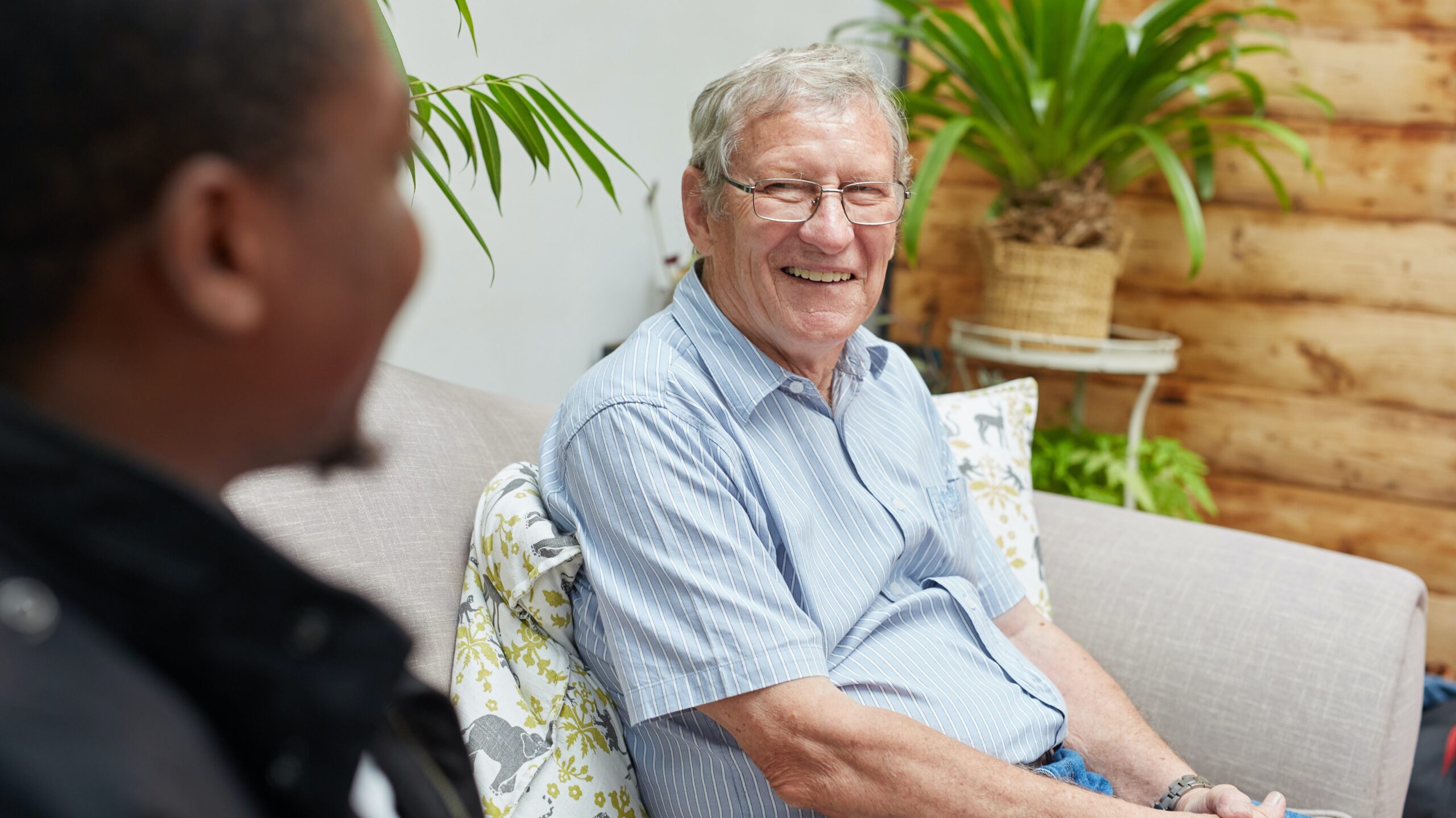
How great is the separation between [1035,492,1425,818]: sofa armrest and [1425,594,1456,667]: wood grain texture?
1.37 meters

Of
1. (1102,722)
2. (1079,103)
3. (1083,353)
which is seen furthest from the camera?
(1083,353)

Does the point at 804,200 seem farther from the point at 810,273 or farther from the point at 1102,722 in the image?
the point at 1102,722

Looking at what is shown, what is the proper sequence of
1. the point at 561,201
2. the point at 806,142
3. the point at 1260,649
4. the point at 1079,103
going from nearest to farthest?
the point at 806,142 < the point at 1260,649 < the point at 561,201 < the point at 1079,103

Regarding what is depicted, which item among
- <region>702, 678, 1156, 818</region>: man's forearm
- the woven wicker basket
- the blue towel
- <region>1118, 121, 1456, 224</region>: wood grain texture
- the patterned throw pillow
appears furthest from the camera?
<region>1118, 121, 1456, 224</region>: wood grain texture

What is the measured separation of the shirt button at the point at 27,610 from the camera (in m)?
0.31

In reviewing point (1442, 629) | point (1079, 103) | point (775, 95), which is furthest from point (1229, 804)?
point (1442, 629)

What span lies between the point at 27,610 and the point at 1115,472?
2342mm

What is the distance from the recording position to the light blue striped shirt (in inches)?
38.5

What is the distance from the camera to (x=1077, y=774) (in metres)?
1.20

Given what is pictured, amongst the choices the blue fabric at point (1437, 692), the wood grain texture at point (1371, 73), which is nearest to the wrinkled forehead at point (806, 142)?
the blue fabric at point (1437, 692)

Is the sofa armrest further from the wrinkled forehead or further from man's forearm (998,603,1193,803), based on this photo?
the wrinkled forehead

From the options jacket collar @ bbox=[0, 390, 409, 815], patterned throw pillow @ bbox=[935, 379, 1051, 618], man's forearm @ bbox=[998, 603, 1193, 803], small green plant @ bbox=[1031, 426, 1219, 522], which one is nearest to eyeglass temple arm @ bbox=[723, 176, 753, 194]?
patterned throw pillow @ bbox=[935, 379, 1051, 618]

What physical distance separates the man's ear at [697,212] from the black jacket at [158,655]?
3.03ft

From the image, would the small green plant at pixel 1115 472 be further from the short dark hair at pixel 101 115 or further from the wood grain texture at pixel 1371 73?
the short dark hair at pixel 101 115
